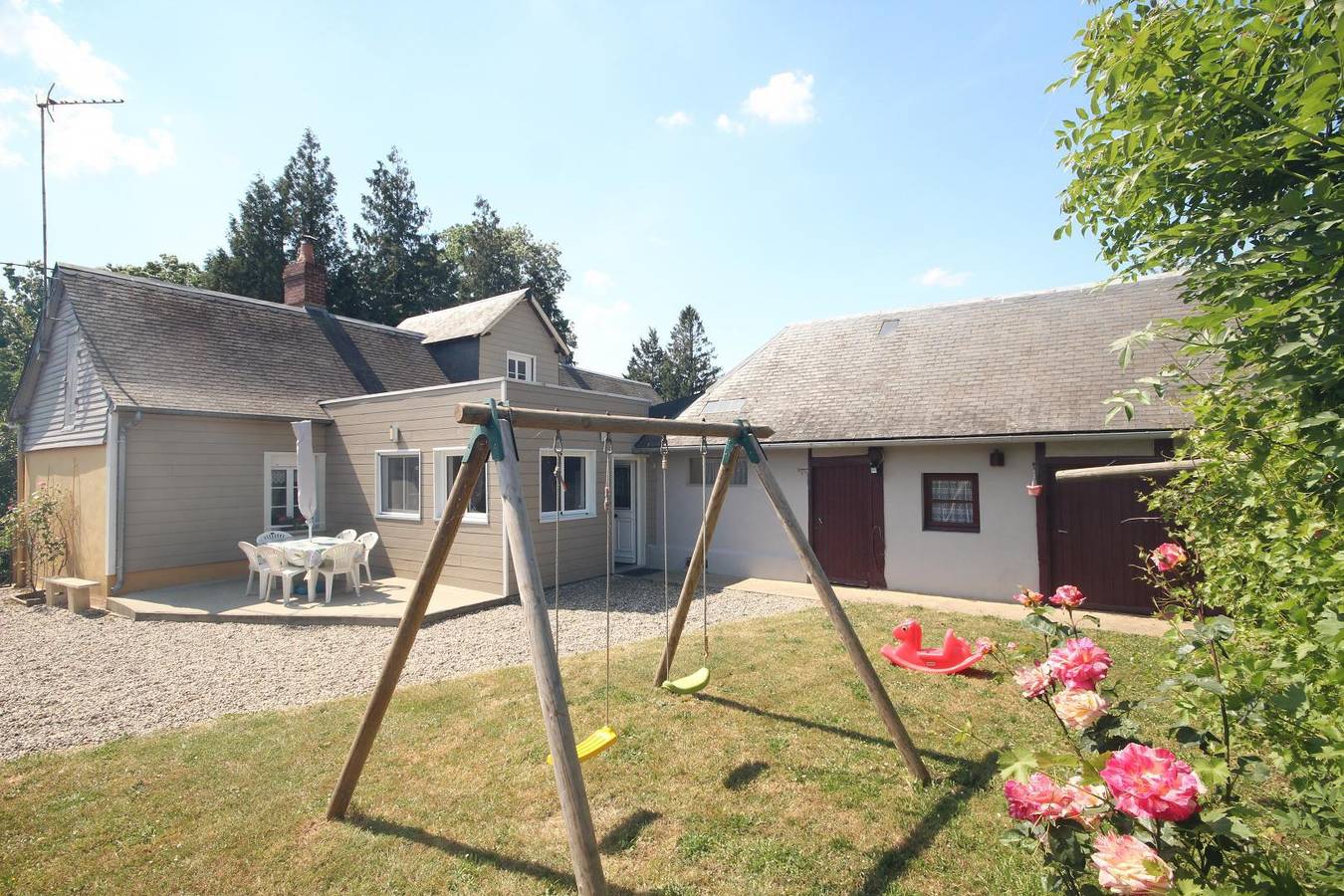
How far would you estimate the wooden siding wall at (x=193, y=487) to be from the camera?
10297 millimetres

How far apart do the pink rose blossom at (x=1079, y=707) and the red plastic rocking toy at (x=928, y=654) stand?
4469 mm

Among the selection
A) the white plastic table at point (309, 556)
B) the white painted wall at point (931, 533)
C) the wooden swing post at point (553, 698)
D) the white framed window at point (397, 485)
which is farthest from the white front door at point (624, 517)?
the wooden swing post at point (553, 698)

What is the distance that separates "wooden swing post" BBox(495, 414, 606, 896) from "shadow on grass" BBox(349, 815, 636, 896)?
11.2 inches

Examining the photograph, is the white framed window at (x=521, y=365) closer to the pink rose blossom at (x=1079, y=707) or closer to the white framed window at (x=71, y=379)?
the white framed window at (x=71, y=379)

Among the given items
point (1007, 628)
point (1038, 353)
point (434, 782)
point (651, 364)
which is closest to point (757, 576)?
point (1007, 628)

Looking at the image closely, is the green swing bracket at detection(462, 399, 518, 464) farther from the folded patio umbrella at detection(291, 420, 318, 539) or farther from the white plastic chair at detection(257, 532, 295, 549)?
the white plastic chair at detection(257, 532, 295, 549)

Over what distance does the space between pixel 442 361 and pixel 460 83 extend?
34.7 feet

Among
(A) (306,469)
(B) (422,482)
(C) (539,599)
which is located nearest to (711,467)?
(B) (422,482)

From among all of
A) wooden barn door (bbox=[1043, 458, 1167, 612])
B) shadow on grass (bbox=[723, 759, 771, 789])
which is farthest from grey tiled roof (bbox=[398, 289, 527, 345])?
shadow on grass (bbox=[723, 759, 771, 789])

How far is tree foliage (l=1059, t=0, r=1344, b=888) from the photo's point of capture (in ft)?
6.59

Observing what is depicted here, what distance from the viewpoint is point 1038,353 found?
11.0 metres

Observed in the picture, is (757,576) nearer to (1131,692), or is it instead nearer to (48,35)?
(1131,692)

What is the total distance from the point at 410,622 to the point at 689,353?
50277 mm

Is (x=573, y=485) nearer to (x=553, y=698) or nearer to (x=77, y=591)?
(x=77, y=591)
